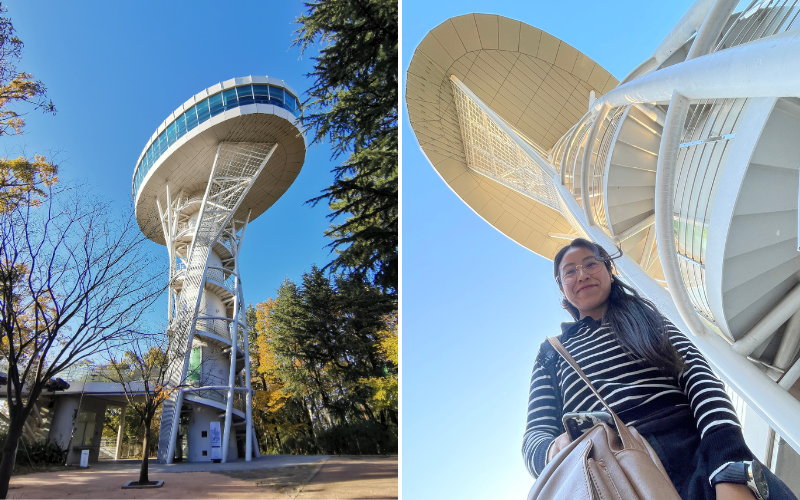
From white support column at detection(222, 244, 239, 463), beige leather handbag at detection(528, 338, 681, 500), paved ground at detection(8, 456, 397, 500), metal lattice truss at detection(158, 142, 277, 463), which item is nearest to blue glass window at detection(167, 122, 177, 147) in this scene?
metal lattice truss at detection(158, 142, 277, 463)

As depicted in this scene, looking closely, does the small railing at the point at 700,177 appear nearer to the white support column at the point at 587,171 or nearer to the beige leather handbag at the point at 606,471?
the beige leather handbag at the point at 606,471

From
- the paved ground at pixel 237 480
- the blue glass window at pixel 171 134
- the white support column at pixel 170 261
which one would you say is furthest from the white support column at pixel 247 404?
the blue glass window at pixel 171 134

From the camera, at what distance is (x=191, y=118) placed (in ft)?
23.4

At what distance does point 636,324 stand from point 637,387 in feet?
1.44

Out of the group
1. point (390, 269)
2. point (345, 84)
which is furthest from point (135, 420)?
point (345, 84)

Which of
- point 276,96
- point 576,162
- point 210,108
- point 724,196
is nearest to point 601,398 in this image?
point 724,196

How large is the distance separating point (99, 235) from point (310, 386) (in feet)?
9.86

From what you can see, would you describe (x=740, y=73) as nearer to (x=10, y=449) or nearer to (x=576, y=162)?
(x=576, y=162)

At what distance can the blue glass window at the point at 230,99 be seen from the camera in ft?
25.5

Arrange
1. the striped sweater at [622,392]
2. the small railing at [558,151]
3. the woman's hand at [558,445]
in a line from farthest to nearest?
the small railing at [558,151] < the woman's hand at [558,445] < the striped sweater at [622,392]

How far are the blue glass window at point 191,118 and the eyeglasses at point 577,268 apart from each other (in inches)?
233

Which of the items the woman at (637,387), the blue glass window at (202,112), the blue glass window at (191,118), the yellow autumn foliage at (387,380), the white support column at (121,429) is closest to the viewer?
the woman at (637,387)

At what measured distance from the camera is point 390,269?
Answer: 5.32m

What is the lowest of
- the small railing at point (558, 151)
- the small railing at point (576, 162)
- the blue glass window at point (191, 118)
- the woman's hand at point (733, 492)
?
the woman's hand at point (733, 492)
